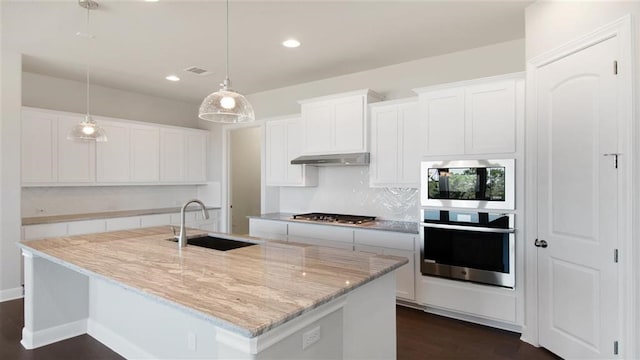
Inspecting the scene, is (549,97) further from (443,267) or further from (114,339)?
(114,339)

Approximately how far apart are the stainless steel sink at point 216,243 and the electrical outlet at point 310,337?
4.54 feet

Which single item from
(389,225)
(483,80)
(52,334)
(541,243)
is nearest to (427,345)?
(541,243)

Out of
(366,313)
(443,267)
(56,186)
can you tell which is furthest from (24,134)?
(443,267)

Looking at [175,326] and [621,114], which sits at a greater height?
[621,114]

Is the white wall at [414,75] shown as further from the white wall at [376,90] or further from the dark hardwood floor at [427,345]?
the dark hardwood floor at [427,345]

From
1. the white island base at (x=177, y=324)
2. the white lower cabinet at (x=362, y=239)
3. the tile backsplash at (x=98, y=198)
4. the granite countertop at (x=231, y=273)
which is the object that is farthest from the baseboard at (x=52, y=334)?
the tile backsplash at (x=98, y=198)

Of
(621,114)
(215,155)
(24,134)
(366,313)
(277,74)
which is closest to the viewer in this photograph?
(366,313)

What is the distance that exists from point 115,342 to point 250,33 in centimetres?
291

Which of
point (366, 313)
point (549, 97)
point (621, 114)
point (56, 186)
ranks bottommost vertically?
point (366, 313)

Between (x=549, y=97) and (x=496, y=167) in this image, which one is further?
(x=496, y=167)

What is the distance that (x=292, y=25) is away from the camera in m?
3.22

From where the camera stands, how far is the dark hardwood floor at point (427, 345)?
2.71 metres

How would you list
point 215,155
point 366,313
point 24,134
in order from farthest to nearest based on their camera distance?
point 215,155 → point 24,134 → point 366,313

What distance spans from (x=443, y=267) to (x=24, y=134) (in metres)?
5.05
